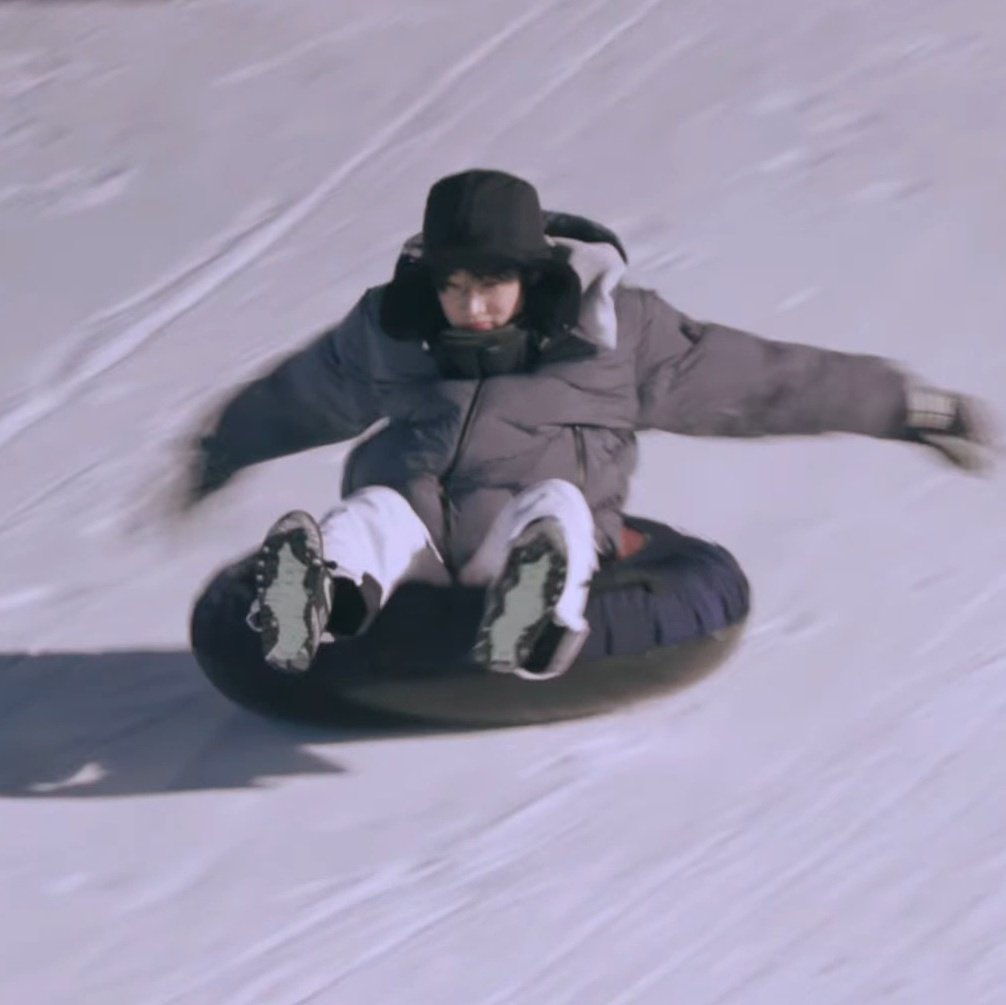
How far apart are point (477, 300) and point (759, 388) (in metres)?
0.38

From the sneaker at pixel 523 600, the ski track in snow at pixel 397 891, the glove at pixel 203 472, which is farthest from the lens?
the glove at pixel 203 472

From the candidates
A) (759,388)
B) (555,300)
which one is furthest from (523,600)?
(759,388)

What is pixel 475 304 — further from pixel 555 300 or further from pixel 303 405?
pixel 303 405

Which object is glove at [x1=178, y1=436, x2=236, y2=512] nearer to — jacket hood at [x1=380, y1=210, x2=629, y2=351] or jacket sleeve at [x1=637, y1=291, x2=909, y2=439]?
jacket hood at [x1=380, y1=210, x2=629, y2=351]

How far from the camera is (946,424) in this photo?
9.84ft

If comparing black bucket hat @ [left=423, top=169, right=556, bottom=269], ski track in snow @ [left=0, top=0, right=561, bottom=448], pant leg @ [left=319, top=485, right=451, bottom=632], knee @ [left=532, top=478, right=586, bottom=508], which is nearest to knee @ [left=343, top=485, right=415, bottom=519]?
pant leg @ [left=319, top=485, right=451, bottom=632]

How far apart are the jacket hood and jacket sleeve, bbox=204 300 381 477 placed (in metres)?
0.09

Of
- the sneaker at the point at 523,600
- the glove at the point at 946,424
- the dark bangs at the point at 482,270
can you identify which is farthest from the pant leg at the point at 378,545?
the glove at the point at 946,424

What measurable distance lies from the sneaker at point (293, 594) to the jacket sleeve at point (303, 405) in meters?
0.34

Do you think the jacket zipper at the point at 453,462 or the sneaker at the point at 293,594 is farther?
the jacket zipper at the point at 453,462

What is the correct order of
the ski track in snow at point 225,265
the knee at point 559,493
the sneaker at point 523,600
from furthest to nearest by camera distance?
1. the ski track in snow at point 225,265
2. the knee at point 559,493
3. the sneaker at point 523,600

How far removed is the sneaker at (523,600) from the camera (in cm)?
264

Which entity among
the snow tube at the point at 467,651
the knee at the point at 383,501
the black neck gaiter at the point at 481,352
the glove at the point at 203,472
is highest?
the black neck gaiter at the point at 481,352

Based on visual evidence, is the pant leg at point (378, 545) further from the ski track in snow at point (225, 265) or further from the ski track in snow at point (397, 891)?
the ski track in snow at point (225, 265)
